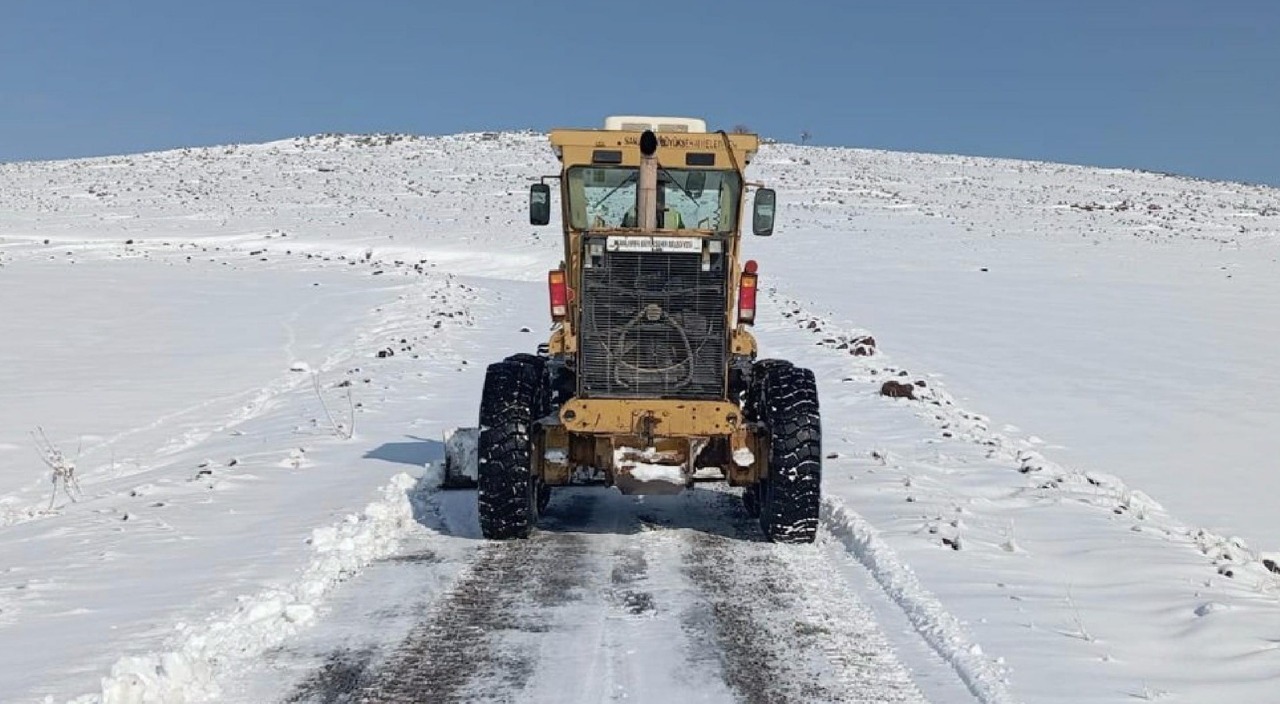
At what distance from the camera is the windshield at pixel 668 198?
388 inches

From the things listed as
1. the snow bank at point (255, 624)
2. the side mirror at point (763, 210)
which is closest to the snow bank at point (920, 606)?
the side mirror at point (763, 210)

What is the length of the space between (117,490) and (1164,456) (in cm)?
1100

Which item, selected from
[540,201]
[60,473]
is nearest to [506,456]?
[540,201]

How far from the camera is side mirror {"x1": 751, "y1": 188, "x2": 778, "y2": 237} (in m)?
9.87

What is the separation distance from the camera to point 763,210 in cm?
998

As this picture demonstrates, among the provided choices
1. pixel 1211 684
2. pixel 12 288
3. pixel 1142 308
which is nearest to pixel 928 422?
pixel 1211 684

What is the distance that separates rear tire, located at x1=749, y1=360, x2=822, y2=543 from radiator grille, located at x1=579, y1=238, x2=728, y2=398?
508 millimetres

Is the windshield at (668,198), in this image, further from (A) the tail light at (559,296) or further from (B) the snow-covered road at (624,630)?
(B) the snow-covered road at (624,630)

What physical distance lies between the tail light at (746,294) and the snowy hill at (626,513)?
1.72 meters

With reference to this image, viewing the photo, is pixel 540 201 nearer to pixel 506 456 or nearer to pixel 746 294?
pixel 746 294

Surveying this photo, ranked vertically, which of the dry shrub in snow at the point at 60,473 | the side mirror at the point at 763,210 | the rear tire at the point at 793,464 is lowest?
the dry shrub in snow at the point at 60,473

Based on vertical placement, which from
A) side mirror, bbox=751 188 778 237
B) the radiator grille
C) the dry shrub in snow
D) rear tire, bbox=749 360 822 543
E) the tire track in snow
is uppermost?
side mirror, bbox=751 188 778 237

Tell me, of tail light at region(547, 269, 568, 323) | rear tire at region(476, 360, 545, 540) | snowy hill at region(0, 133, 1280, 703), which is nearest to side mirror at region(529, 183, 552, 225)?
tail light at region(547, 269, 568, 323)

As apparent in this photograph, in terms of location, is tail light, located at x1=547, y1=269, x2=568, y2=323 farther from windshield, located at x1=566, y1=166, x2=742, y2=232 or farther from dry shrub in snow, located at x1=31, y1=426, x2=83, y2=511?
dry shrub in snow, located at x1=31, y1=426, x2=83, y2=511
